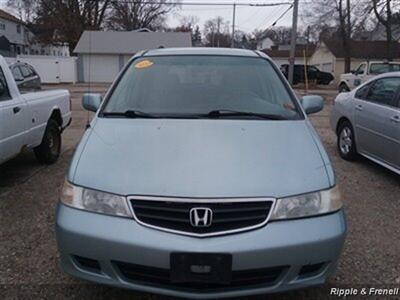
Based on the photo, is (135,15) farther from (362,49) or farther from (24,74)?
(24,74)

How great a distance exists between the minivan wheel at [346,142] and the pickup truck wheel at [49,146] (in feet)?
15.1

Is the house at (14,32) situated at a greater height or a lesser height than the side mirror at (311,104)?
greater

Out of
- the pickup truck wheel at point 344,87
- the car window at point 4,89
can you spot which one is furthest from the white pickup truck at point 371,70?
the car window at point 4,89

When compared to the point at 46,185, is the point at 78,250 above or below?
above

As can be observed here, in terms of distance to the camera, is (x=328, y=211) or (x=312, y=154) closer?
(x=328, y=211)

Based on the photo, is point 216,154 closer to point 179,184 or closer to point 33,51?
point 179,184

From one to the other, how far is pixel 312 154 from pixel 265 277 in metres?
0.92

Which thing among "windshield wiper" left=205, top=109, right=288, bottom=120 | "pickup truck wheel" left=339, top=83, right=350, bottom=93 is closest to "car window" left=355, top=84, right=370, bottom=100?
"windshield wiper" left=205, top=109, right=288, bottom=120

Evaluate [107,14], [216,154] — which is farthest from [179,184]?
[107,14]

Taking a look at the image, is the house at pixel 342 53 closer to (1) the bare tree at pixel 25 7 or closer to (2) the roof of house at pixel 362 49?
(2) the roof of house at pixel 362 49

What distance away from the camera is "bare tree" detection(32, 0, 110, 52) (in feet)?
149

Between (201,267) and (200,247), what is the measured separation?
0.38ft

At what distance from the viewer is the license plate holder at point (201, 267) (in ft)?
Answer: 7.86

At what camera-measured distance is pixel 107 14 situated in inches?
2056
